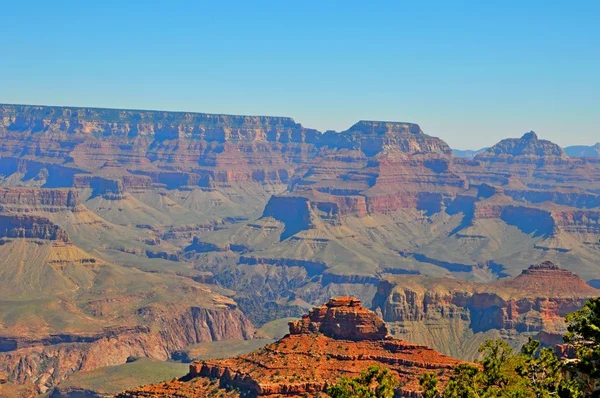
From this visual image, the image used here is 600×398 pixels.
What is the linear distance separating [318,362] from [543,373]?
5813cm

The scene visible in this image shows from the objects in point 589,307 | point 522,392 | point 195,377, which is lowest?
point 195,377

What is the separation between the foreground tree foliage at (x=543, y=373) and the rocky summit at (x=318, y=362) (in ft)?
140

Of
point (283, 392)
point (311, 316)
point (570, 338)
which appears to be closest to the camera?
point (570, 338)

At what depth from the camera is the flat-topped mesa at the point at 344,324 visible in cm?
14075

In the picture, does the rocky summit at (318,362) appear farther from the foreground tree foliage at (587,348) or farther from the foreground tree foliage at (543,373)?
the foreground tree foliage at (587,348)

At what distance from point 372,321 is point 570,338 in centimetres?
7515

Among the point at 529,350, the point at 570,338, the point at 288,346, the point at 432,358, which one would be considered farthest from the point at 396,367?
the point at 570,338

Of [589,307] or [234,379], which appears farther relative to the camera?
[234,379]

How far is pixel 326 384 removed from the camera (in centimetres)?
12262

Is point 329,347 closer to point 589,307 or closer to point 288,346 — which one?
point 288,346

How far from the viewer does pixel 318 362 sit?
132 metres

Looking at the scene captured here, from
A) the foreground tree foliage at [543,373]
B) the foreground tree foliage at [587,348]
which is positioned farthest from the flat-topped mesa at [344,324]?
the foreground tree foliage at [587,348]

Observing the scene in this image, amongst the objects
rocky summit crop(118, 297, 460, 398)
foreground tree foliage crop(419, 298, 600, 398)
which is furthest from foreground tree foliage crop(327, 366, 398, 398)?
rocky summit crop(118, 297, 460, 398)

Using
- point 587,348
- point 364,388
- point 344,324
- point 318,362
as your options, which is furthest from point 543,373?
point 344,324
